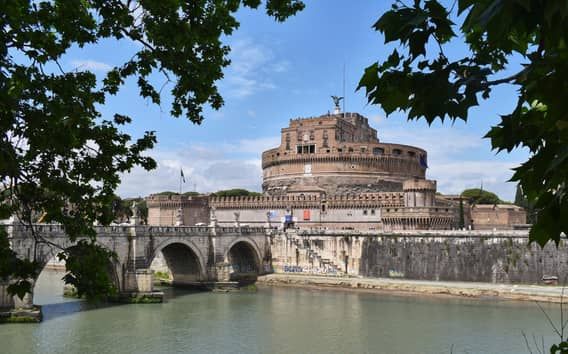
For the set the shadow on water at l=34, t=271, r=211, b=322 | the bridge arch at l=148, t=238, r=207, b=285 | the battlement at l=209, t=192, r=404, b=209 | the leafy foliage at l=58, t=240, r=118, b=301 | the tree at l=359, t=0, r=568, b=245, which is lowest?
the shadow on water at l=34, t=271, r=211, b=322

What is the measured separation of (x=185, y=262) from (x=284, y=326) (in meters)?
15.4

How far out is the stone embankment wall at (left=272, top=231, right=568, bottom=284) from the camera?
3416cm

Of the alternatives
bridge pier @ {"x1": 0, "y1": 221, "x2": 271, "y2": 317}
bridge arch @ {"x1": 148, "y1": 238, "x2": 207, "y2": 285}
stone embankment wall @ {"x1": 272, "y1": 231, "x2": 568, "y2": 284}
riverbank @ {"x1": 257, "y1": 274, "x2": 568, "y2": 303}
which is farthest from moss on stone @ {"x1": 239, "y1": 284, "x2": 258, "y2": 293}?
stone embankment wall @ {"x1": 272, "y1": 231, "x2": 568, "y2": 284}

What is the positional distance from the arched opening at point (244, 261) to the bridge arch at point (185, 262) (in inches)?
184

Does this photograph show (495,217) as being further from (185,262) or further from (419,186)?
(185,262)

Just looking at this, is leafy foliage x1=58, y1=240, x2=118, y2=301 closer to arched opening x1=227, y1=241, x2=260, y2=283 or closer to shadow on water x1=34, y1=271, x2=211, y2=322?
shadow on water x1=34, y1=271, x2=211, y2=322

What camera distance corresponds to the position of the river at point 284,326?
65.0ft

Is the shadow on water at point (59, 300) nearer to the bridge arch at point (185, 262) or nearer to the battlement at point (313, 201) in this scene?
the bridge arch at point (185, 262)

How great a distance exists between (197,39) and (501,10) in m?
4.86

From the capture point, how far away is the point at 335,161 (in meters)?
55.5

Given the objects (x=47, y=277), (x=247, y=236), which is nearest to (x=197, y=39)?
(x=247, y=236)

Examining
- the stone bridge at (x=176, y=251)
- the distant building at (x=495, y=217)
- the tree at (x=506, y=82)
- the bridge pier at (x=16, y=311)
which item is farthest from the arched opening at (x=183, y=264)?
the tree at (x=506, y=82)

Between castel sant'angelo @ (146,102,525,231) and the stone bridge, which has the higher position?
castel sant'angelo @ (146,102,525,231)

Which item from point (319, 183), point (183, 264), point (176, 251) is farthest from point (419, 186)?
point (176, 251)
